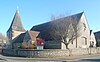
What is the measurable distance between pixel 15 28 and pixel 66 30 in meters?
31.6

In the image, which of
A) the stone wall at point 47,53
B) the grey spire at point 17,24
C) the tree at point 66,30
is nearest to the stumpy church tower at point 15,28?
the grey spire at point 17,24

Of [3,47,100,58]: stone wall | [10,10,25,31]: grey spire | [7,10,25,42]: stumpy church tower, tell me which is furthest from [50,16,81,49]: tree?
[10,10,25,31]: grey spire

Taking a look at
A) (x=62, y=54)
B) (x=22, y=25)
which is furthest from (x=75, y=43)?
(x=22, y=25)

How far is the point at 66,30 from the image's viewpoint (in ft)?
148

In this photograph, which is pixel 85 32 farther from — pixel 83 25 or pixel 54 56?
pixel 54 56

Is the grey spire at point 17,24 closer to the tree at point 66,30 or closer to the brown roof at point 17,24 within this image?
the brown roof at point 17,24

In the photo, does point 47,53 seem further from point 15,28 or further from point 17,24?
point 17,24

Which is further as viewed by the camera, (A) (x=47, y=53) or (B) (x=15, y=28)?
(B) (x=15, y=28)

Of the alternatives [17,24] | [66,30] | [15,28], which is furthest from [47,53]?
[17,24]

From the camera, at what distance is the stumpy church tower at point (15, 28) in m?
70.7

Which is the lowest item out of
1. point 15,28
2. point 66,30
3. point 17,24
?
point 66,30

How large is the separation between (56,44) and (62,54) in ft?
44.6

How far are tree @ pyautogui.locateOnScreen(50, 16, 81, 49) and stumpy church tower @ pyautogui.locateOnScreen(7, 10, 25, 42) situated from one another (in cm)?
2685

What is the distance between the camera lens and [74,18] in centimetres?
4897
